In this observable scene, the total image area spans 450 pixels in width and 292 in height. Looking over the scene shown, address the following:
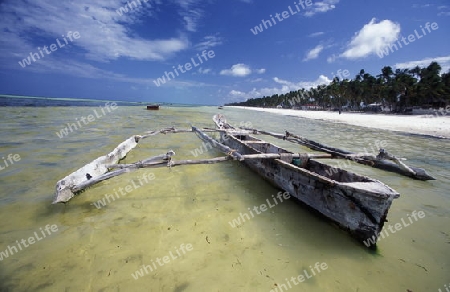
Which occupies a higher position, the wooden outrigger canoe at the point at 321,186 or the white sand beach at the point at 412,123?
the wooden outrigger canoe at the point at 321,186

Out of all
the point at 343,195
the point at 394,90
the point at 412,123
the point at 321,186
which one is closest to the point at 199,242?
the point at 321,186

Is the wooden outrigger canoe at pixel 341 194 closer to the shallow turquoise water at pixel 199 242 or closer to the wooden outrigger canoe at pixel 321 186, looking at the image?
the wooden outrigger canoe at pixel 321 186

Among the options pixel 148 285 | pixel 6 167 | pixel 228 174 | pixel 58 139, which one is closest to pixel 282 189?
pixel 228 174

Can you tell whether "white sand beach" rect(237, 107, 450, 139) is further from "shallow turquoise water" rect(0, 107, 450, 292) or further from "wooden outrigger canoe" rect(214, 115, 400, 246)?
"wooden outrigger canoe" rect(214, 115, 400, 246)

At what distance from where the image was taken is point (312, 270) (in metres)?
2.86

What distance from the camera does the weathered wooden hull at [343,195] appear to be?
301 cm

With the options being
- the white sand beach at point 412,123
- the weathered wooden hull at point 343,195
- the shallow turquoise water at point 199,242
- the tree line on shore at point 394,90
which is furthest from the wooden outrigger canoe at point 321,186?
the tree line on shore at point 394,90

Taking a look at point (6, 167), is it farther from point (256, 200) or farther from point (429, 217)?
point (429, 217)

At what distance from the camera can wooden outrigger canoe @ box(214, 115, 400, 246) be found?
9.89 ft

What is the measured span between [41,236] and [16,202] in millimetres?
1621

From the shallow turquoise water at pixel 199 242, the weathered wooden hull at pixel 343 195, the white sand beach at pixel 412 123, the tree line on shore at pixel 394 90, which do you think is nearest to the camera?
the shallow turquoise water at pixel 199 242

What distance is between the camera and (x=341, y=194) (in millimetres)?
3418

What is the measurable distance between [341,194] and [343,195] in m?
0.04

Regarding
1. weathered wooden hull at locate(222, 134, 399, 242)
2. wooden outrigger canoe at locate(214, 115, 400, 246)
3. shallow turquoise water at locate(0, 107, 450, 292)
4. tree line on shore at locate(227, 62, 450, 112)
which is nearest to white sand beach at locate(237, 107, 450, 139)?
tree line on shore at locate(227, 62, 450, 112)
